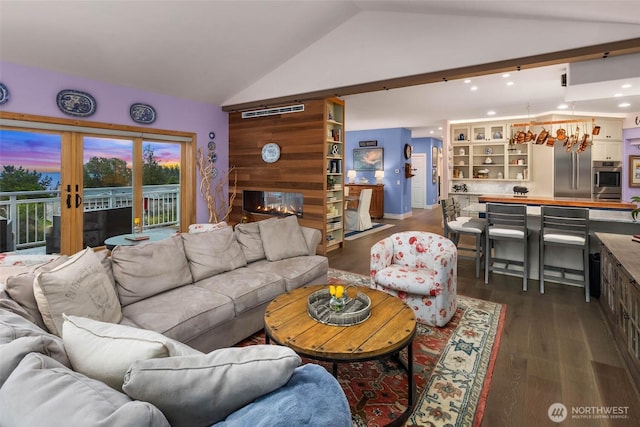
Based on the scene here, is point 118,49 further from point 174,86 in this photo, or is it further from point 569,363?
point 569,363

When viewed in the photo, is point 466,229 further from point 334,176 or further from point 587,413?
point 587,413

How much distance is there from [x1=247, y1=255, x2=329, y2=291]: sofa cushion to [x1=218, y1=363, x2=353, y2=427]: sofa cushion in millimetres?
2139

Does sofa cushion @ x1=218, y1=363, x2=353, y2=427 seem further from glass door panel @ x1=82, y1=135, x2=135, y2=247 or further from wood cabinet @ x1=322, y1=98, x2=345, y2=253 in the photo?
glass door panel @ x1=82, y1=135, x2=135, y2=247

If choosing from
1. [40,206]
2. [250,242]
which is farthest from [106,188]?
[250,242]

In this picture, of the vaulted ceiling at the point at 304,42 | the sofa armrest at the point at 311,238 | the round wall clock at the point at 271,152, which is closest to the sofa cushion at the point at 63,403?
the sofa armrest at the point at 311,238

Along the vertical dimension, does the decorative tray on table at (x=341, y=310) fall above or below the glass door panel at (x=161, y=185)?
below

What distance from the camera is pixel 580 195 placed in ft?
24.1

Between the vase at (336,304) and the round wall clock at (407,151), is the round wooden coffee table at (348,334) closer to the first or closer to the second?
the vase at (336,304)

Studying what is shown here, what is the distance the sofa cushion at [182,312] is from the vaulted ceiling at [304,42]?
303 centimetres

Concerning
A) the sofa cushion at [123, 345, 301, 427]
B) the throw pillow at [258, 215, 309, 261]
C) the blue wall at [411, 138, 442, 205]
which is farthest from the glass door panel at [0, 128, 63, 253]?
the blue wall at [411, 138, 442, 205]

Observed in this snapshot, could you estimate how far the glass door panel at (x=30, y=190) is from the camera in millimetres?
4277

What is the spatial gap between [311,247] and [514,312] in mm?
2149

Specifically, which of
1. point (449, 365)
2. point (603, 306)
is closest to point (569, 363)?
point (449, 365)

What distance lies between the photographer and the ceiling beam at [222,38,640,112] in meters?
3.35
